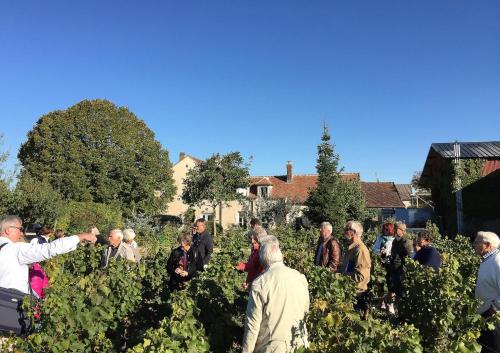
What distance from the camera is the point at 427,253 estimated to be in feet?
20.8

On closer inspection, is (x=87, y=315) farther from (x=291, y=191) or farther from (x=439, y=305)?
(x=291, y=191)

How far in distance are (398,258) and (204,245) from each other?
10.4 feet

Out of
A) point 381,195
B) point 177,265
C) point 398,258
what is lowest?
point 177,265

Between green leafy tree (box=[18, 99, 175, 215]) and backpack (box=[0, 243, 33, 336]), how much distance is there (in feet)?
94.6

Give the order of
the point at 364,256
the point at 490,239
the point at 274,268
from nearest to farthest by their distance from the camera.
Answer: the point at 274,268 < the point at 490,239 < the point at 364,256

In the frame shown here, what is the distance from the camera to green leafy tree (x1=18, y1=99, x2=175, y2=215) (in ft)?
103

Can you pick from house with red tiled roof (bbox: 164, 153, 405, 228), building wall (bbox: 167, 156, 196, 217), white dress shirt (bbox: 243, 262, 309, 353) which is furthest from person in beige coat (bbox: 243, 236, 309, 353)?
building wall (bbox: 167, 156, 196, 217)

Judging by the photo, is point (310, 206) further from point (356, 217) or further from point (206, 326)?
point (206, 326)

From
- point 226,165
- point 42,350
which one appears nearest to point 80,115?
point 226,165

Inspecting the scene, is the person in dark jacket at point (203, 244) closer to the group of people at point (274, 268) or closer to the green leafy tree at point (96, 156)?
the group of people at point (274, 268)

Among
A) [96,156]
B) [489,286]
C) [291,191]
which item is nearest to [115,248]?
[489,286]

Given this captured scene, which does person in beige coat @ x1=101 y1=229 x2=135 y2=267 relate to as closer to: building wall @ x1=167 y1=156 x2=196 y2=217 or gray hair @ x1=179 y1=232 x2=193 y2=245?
gray hair @ x1=179 y1=232 x2=193 y2=245

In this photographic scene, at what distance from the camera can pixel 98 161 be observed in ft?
105

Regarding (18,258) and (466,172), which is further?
(466,172)
